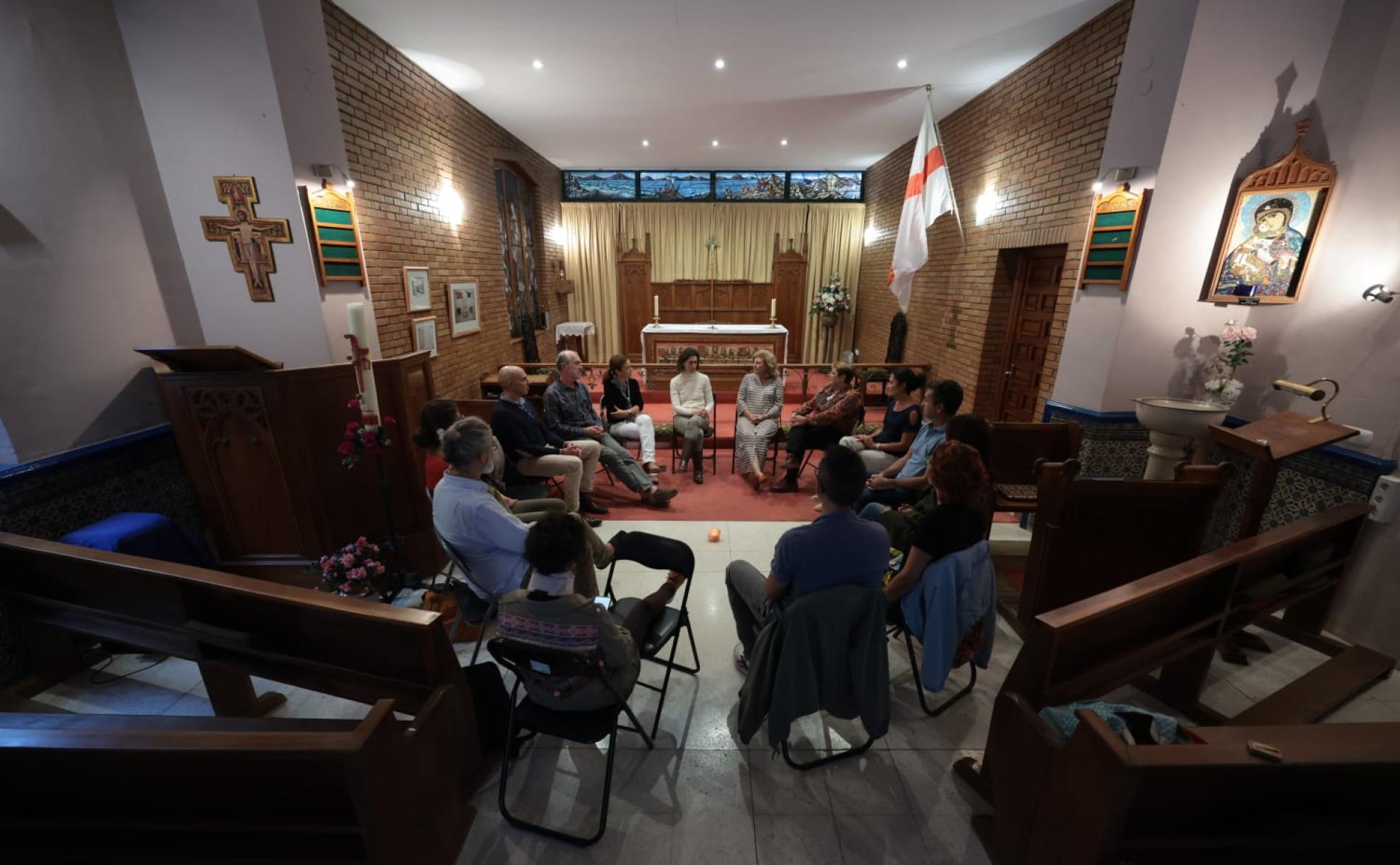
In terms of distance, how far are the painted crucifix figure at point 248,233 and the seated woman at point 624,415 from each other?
243 cm

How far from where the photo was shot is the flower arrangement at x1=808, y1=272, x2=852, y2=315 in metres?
9.67

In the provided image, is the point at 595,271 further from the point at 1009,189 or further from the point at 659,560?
the point at 659,560

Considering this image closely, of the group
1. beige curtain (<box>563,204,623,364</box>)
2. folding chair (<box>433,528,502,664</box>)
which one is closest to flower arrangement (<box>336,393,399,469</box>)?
folding chair (<box>433,528,502,664</box>)

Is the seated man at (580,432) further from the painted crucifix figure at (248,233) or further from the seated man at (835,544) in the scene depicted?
the seated man at (835,544)

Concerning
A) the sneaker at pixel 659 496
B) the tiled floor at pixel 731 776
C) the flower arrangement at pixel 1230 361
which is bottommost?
the tiled floor at pixel 731 776

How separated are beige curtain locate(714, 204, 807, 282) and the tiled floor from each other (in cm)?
903

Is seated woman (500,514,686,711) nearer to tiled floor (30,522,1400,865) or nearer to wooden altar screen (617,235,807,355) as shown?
tiled floor (30,522,1400,865)

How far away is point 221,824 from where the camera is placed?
127 centimetres

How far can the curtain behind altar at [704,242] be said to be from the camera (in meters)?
9.98

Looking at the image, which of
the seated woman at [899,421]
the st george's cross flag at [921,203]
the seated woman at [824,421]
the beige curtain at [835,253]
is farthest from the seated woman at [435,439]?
the beige curtain at [835,253]

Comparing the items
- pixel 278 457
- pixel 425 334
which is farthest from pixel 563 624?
pixel 425 334

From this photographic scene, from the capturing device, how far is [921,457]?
3.11 meters

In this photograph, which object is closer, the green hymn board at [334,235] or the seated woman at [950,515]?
the seated woman at [950,515]

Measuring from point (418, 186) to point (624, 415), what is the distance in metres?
2.81
